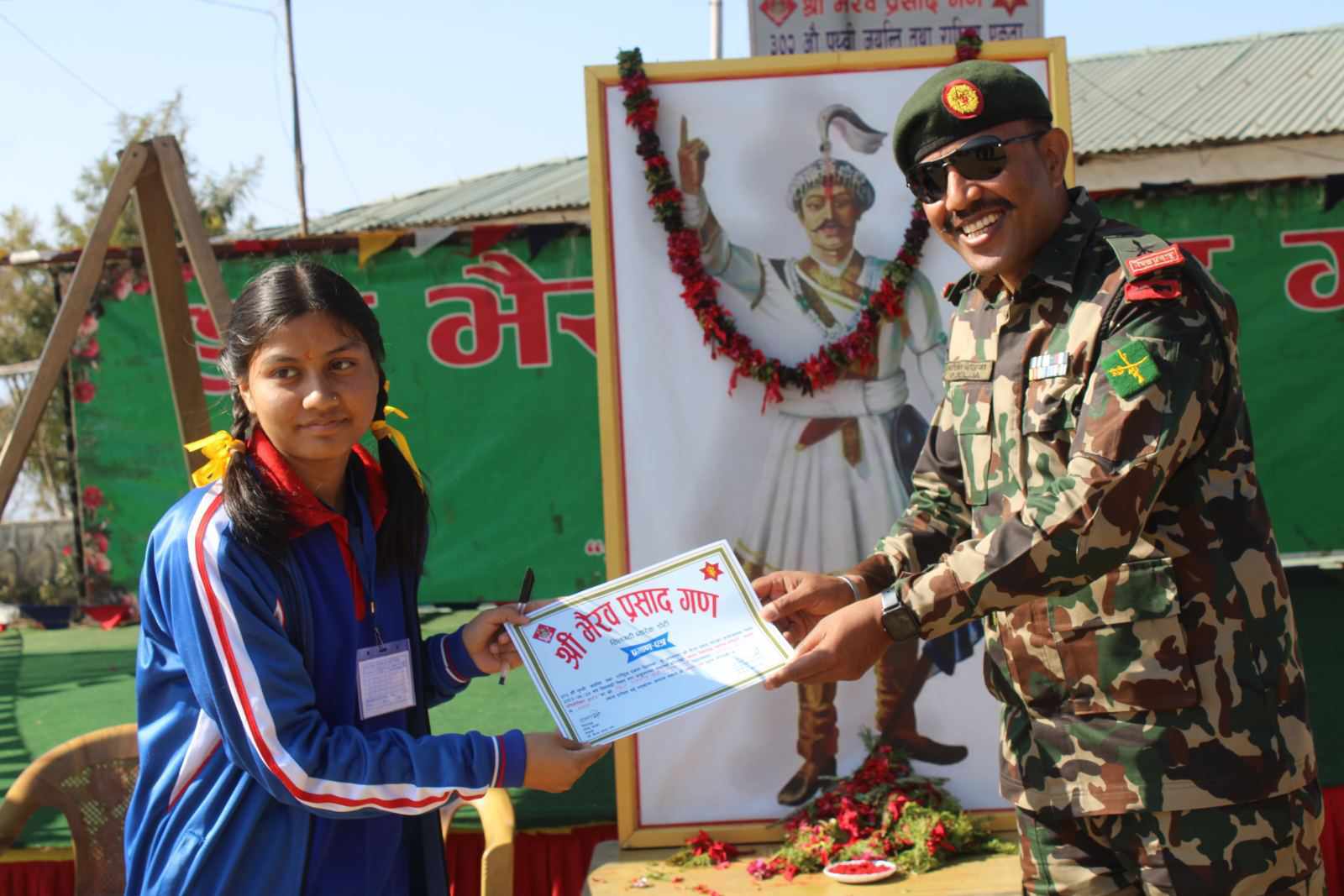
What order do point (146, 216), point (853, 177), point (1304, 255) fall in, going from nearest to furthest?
point (853, 177), point (146, 216), point (1304, 255)

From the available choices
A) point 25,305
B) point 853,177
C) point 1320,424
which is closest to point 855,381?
point 853,177

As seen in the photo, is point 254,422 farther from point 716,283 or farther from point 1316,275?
point 1316,275

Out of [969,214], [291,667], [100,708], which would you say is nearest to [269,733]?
[291,667]

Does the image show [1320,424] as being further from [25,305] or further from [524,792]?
[25,305]

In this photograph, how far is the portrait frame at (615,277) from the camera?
11.1 ft

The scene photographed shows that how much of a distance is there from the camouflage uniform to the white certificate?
0.31 meters

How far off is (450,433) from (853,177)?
465 centimetres

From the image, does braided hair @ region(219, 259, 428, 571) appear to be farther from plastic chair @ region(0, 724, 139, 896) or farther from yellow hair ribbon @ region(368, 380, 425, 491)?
plastic chair @ region(0, 724, 139, 896)

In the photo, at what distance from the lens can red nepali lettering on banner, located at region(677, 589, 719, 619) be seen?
7.06 ft

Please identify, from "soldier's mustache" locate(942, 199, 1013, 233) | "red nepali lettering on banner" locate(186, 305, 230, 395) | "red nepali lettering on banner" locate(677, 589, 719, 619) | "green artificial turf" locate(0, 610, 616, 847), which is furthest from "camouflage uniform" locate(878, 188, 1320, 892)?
"red nepali lettering on banner" locate(186, 305, 230, 395)

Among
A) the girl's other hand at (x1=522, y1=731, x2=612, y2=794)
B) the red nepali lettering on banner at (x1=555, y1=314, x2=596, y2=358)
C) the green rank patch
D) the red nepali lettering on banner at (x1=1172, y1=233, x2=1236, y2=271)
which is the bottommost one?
the girl's other hand at (x1=522, y1=731, x2=612, y2=794)

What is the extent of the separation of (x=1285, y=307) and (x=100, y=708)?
6.83 meters

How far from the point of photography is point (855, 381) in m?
3.46

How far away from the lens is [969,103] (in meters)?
2.01
